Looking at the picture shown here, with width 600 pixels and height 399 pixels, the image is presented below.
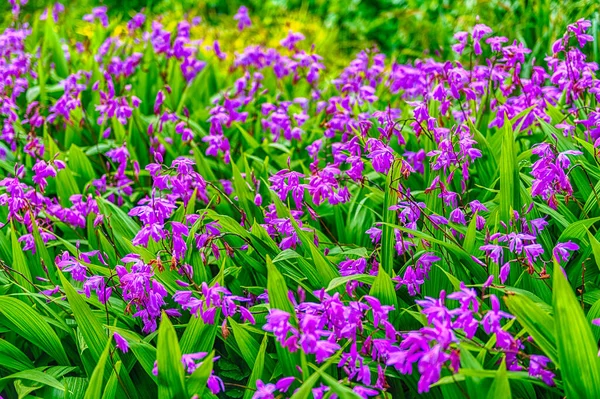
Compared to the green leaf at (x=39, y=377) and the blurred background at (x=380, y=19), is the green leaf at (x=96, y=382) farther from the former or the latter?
the blurred background at (x=380, y=19)

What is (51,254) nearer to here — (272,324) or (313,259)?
(313,259)

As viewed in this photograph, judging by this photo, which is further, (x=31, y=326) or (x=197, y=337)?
(x=31, y=326)

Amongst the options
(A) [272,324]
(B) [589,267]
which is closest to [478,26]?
(B) [589,267]

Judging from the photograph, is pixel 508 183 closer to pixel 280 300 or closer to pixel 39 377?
pixel 280 300

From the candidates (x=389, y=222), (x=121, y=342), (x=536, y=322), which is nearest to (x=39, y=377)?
(x=121, y=342)

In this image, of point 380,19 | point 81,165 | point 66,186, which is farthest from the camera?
point 380,19

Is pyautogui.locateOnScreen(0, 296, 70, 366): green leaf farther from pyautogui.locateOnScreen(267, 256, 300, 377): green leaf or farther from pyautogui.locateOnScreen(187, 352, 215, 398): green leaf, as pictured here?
pyautogui.locateOnScreen(267, 256, 300, 377): green leaf

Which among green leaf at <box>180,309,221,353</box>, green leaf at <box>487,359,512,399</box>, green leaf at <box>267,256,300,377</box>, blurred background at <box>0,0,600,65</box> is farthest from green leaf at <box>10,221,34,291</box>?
blurred background at <box>0,0,600,65</box>

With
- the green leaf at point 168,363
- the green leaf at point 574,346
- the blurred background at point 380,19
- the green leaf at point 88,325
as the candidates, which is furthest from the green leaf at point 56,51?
the green leaf at point 574,346
